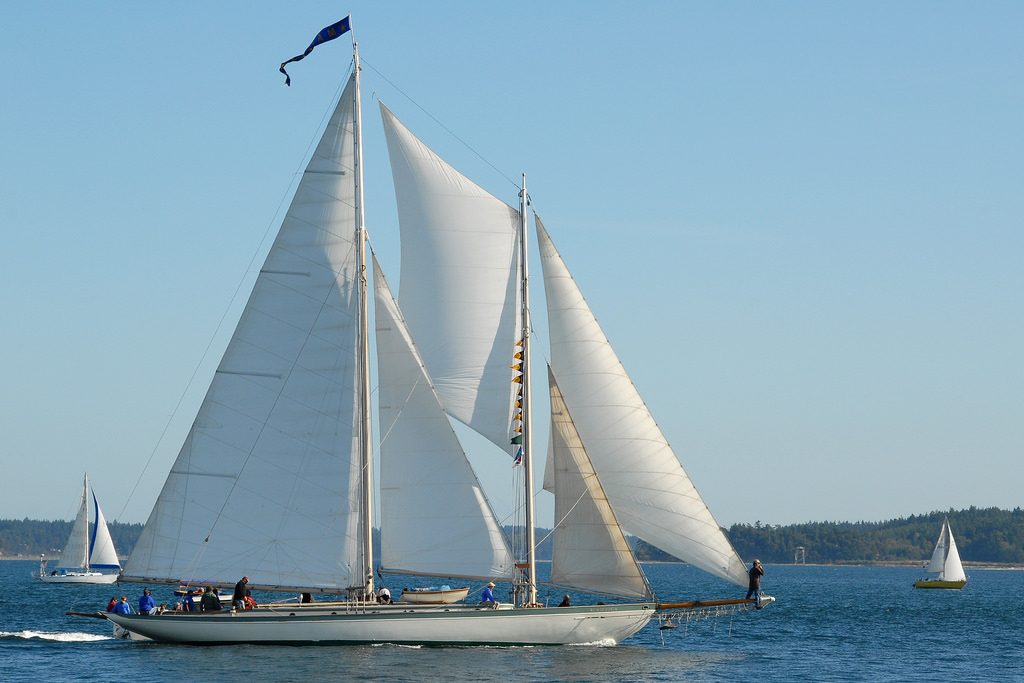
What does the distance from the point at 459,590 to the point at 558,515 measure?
396cm

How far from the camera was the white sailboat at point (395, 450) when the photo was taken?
134 feet

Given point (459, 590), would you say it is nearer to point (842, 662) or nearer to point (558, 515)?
point (558, 515)

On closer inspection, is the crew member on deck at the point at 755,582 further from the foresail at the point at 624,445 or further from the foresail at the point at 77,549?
the foresail at the point at 77,549

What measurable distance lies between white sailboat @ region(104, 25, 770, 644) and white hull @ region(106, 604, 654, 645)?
0.06 meters

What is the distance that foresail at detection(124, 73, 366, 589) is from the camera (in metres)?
40.9

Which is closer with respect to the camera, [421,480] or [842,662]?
[421,480]

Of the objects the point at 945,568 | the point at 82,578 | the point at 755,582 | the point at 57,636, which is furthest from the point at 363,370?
the point at 945,568

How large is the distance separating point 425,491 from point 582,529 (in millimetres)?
4663

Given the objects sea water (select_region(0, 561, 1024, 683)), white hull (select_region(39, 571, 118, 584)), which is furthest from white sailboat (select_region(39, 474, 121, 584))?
sea water (select_region(0, 561, 1024, 683))

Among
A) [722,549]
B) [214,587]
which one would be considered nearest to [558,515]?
[722,549]

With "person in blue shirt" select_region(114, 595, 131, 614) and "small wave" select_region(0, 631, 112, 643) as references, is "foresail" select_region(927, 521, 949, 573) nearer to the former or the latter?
"small wave" select_region(0, 631, 112, 643)

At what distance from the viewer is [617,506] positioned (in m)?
41.3

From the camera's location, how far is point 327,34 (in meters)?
43.9

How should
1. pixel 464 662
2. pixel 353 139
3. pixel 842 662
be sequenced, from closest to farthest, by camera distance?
pixel 464 662 → pixel 353 139 → pixel 842 662
